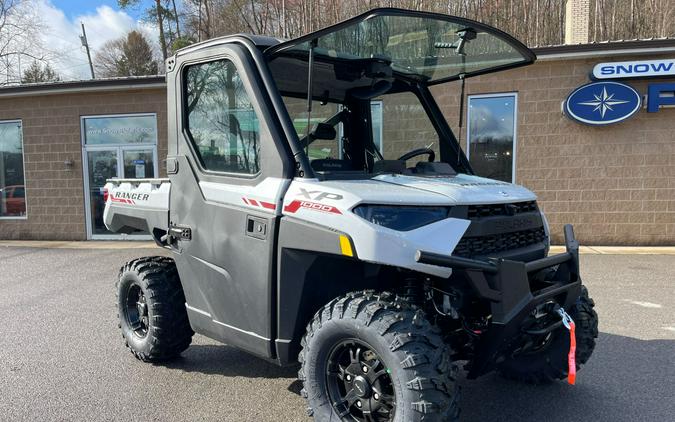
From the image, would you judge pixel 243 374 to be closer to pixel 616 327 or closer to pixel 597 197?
pixel 616 327

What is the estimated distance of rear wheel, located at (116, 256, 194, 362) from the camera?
3951 mm

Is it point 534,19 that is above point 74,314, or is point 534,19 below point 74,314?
above

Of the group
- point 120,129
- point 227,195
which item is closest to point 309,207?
point 227,195

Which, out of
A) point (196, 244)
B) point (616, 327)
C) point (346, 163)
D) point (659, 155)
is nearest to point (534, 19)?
point (659, 155)

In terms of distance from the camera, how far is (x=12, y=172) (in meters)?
13.1

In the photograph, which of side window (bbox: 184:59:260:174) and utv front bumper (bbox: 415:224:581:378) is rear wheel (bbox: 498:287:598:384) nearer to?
utv front bumper (bbox: 415:224:581:378)

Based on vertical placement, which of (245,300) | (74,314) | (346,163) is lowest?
(74,314)

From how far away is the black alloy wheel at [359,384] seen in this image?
2635mm

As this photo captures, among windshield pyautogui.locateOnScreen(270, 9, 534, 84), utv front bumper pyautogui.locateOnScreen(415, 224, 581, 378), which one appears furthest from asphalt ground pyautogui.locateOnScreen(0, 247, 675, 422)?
windshield pyautogui.locateOnScreen(270, 9, 534, 84)

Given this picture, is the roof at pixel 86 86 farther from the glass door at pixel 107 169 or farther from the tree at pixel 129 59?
the tree at pixel 129 59

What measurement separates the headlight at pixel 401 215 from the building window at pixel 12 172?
13121 millimetres

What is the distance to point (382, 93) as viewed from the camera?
13.1ft

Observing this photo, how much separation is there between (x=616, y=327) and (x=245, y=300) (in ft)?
13.1

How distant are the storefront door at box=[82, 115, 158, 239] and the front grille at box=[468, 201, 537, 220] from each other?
1051 cm
